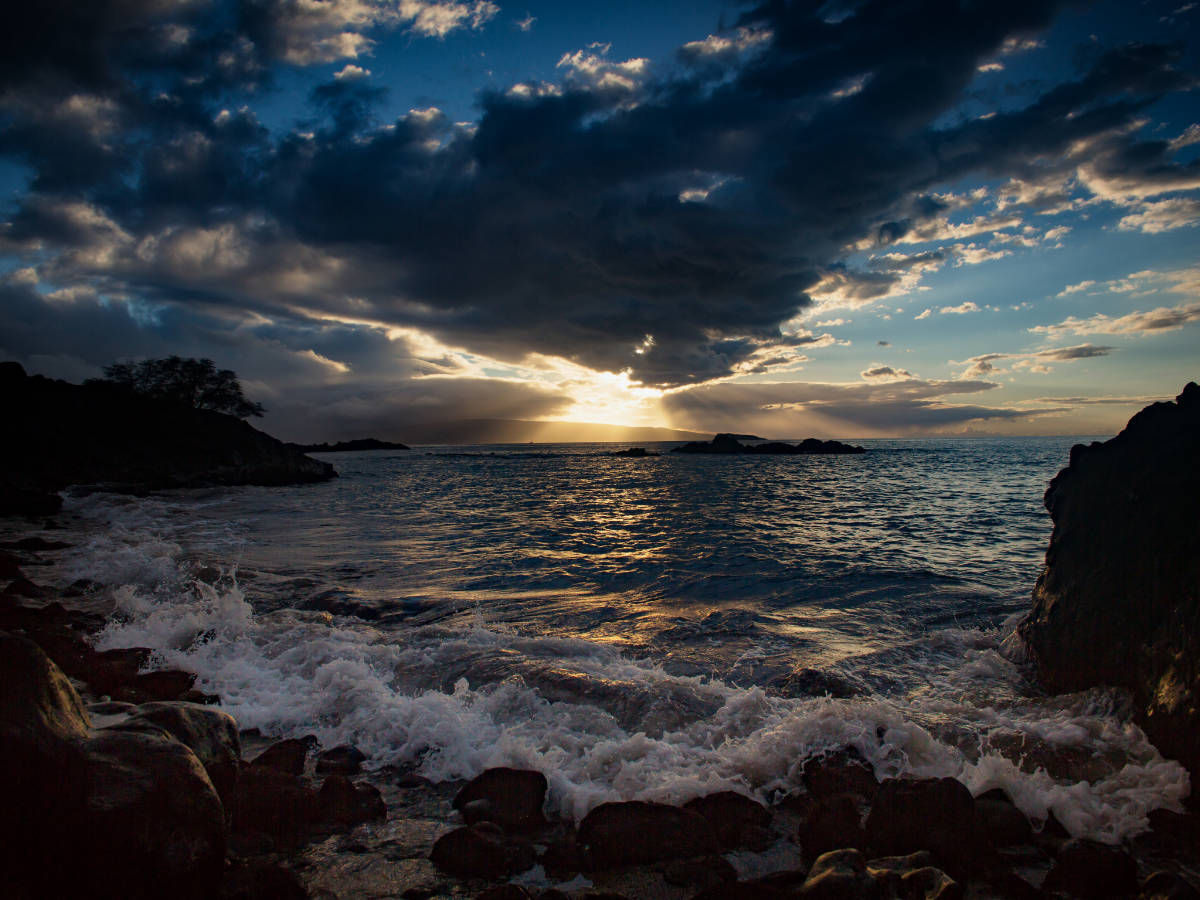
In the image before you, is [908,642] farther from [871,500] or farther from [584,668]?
[871,500]

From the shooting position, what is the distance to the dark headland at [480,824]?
265 centimetres

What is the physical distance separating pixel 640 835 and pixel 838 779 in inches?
67.4

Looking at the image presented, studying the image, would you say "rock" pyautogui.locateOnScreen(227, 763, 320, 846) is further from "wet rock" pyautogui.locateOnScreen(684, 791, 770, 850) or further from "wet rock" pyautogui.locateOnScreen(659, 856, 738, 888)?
"wet rock" pyautogui.locateOnScreen(684, 791, 770, 850)

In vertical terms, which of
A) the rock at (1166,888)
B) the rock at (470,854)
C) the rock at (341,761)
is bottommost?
the rock at (341,761)

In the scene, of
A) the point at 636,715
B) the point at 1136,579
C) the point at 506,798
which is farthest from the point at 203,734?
the point at 1136,579

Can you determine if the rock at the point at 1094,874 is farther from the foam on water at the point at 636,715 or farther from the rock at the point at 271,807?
the rock at the point at 271,807

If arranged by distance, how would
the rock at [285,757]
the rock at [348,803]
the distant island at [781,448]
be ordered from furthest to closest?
the distant island at [781,448], the rock at [285,757], the rock at [348,803]

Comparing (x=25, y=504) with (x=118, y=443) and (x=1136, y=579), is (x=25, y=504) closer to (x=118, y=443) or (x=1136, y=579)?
(x=118, y=443)

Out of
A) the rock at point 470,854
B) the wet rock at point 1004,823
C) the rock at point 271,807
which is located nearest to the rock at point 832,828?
the wet rock at point 1004,823

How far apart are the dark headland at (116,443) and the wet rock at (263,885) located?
112 ft

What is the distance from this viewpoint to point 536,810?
372cm

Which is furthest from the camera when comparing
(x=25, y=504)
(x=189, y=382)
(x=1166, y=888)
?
(x=189, y=382)

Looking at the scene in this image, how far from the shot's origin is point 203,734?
145 inches

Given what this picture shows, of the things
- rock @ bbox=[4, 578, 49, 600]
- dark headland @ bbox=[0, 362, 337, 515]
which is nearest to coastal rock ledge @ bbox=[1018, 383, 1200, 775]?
rock @ bbox=[4, 578, 49, 600]
